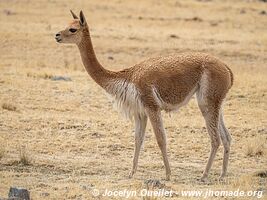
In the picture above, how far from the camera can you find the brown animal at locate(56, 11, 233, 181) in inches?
399

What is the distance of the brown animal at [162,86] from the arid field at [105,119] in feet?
2.39

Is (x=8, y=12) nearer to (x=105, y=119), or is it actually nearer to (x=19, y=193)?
(x=105, y=119)

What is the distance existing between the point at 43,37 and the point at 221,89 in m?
15.4

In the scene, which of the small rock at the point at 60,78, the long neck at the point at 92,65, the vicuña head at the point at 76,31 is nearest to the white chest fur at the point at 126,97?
the long neck at the point at 92,65

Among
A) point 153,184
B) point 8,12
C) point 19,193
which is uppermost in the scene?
point 8,12

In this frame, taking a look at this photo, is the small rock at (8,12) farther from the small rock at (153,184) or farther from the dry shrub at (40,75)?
the small rock at (153,184)

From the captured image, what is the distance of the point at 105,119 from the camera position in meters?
14.0

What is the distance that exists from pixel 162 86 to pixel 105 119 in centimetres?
394

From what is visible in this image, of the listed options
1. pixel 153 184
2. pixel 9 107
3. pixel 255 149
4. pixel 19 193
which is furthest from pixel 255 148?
pixel 9 107

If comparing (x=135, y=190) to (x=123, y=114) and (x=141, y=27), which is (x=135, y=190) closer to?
(x=123, y=114)

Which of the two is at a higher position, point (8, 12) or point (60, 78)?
point (8, 12)

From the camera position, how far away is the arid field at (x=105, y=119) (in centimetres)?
996

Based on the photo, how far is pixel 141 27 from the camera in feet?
94.5

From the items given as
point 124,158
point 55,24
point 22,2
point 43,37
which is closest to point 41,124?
point 124,158
